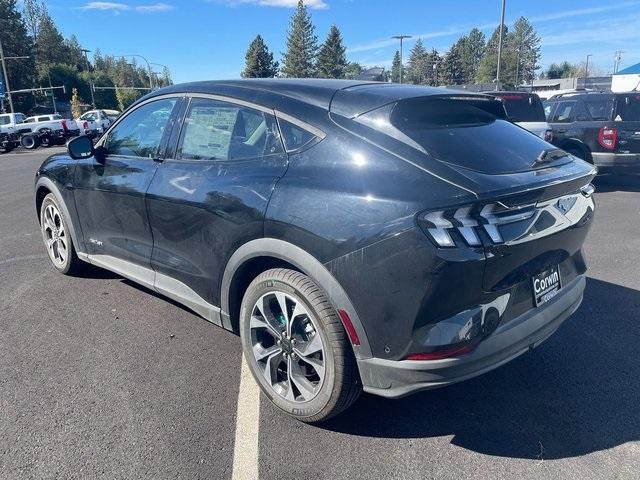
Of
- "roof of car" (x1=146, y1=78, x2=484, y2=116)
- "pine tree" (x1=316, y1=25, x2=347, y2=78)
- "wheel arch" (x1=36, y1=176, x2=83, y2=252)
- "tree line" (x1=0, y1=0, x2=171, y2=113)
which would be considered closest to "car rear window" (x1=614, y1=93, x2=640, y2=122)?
"roof of car" (x1=146, y1=78, x2=484, y2=116)

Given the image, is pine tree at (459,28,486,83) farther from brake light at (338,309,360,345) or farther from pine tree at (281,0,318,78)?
brake light at (338,309,360,345)

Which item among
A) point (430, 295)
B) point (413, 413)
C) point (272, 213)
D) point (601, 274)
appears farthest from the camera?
point (601, 274)

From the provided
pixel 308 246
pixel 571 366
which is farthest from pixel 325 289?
pixel 571 366

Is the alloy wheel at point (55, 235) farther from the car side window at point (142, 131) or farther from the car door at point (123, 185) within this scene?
the car side window at point (142, 131)

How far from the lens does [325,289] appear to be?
2.38 m

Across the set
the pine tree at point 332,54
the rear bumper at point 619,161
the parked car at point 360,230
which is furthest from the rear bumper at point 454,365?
the pine tree at point 332,54

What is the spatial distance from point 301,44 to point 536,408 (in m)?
91.1

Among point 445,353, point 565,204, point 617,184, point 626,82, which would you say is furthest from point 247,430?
point 626,82

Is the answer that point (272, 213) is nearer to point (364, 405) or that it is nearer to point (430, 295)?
point (430, 295)

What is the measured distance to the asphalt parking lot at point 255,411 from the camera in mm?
2387

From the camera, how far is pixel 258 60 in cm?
9062

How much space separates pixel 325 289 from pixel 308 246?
0.74 ft

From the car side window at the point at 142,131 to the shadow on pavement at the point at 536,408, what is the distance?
2.29 m

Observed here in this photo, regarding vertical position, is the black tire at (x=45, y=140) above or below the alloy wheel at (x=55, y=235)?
below
